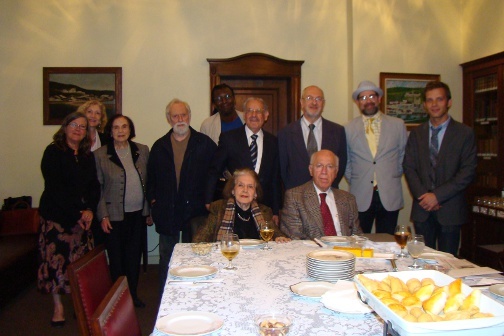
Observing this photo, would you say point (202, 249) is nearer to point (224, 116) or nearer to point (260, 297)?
point (260, 297)

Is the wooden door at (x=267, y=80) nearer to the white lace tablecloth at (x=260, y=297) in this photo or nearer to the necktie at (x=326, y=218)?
the necktie at (x=326, y=218)

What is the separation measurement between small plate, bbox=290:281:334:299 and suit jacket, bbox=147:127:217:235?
1941 mm

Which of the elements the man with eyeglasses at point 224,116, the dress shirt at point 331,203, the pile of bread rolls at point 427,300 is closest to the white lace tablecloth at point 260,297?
the pile of bread rolls at point 427,300

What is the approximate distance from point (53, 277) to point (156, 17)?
300 cm

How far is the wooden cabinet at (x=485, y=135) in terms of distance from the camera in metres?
4.61

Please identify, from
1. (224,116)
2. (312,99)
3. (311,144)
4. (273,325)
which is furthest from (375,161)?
(273,325)

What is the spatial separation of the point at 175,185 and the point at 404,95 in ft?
9.70

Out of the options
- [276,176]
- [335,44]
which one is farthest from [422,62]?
[276,176]

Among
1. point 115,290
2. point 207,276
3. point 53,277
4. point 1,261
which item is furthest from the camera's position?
point 1,261

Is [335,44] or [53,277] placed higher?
[335,44]

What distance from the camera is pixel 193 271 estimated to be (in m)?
1.83

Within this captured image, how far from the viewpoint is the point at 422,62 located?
204 inches

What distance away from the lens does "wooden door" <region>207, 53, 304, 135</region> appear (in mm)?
5062

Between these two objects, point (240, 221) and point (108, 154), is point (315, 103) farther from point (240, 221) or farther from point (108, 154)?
point (108, 154)
